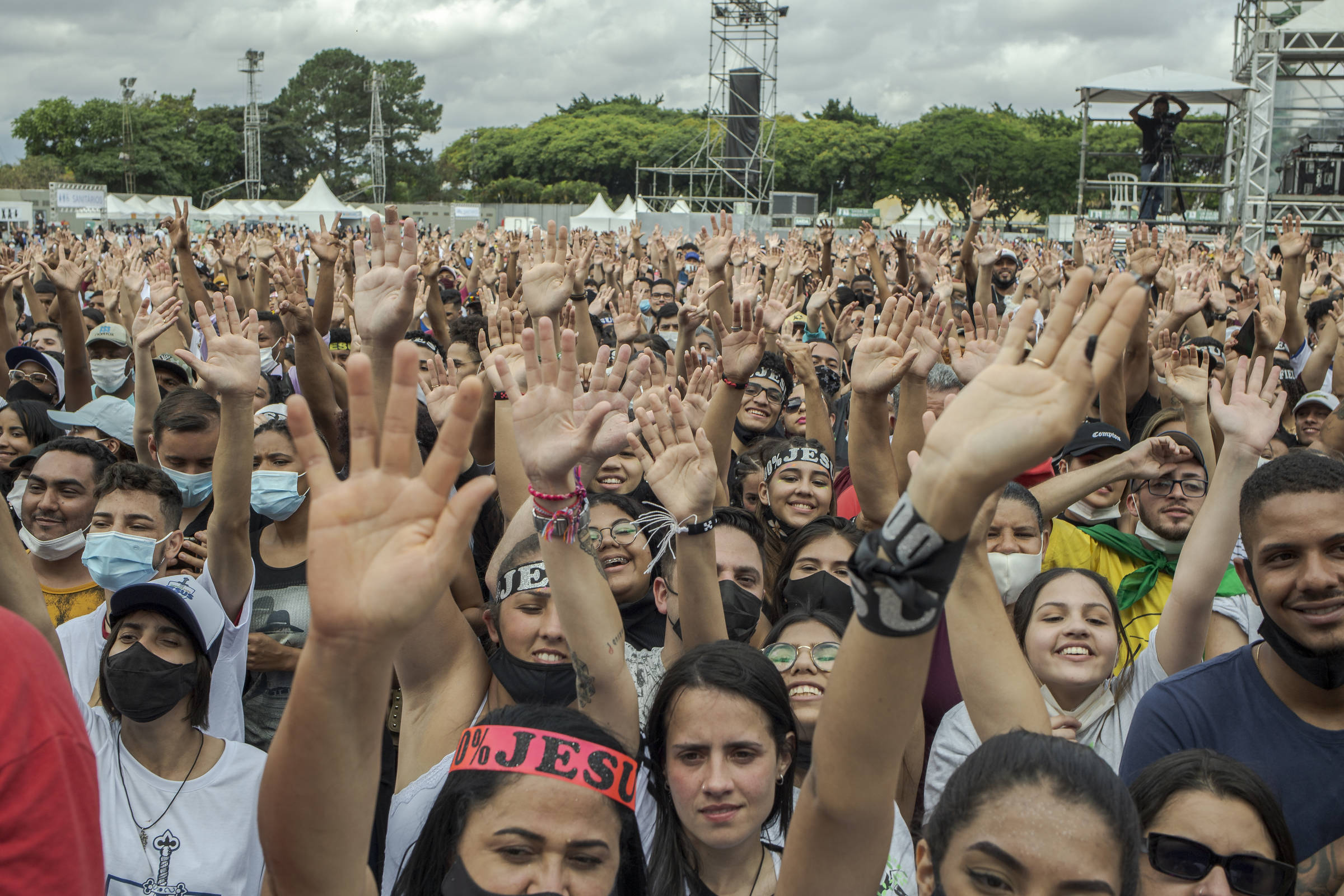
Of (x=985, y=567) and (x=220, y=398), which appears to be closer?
(x=985, y=567)

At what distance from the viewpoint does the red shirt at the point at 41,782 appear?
1.36 m

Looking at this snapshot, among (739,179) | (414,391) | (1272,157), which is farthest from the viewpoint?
(739,179)

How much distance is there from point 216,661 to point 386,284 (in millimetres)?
1225

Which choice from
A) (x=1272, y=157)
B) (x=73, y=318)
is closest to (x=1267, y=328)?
(x=73, y=318)

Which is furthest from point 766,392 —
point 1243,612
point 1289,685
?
point 1289,685

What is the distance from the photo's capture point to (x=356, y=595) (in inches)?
58.7

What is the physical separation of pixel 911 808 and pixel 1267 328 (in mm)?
4821

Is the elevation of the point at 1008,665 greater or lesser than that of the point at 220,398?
lesser

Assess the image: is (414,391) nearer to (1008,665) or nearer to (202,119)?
(1008,665)

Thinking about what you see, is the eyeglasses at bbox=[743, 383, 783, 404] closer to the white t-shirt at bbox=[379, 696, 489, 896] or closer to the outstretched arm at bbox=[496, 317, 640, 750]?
the outstretched arm at bbox=[496, 317, 640, 750]

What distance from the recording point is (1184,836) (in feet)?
7.02

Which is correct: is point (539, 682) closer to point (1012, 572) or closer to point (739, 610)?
point (739, 610)

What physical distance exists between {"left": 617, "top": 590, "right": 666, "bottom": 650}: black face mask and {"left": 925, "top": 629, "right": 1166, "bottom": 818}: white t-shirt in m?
Answer: 1.07

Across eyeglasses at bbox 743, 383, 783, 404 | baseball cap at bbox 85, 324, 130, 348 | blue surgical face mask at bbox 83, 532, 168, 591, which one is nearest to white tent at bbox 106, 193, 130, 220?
baseball cap at bbox 85, 324, 130, 348
